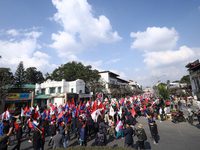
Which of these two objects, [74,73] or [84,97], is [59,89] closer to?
[84,97]

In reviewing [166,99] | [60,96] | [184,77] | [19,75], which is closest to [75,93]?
[60,96]

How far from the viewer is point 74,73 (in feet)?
131

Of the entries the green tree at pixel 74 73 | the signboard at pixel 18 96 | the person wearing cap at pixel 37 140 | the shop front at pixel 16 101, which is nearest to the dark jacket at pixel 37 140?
the person wearing cap at pixel 37 140

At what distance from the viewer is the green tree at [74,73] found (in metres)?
37.4

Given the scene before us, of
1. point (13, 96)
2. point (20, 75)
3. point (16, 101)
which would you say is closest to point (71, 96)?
point (16, 101)

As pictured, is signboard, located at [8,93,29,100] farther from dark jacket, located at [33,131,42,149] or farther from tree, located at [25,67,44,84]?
tree, located at [25,67,44,84]

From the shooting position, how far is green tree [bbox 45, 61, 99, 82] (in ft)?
123

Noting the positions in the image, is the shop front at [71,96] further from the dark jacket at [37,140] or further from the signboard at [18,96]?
the dark jacket at [37,140]

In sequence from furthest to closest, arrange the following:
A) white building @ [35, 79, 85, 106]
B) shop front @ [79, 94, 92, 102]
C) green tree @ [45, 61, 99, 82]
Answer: green tree @ [45, 61, 99, 82], shop front @ [79, 94, 92, 102], white building @ [35, 79, 85, 106]

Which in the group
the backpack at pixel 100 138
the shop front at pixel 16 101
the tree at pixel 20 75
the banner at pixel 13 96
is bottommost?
the backpack at pixel 100 138

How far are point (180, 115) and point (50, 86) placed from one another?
28.9m

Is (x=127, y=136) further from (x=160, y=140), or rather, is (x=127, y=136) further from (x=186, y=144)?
(x=186, y=144)

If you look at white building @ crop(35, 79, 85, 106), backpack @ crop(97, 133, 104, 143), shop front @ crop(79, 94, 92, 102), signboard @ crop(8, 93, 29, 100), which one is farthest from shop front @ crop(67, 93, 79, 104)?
backpack @ crop(97, 133, 104, 143)

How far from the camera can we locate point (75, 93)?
29.5 meters
